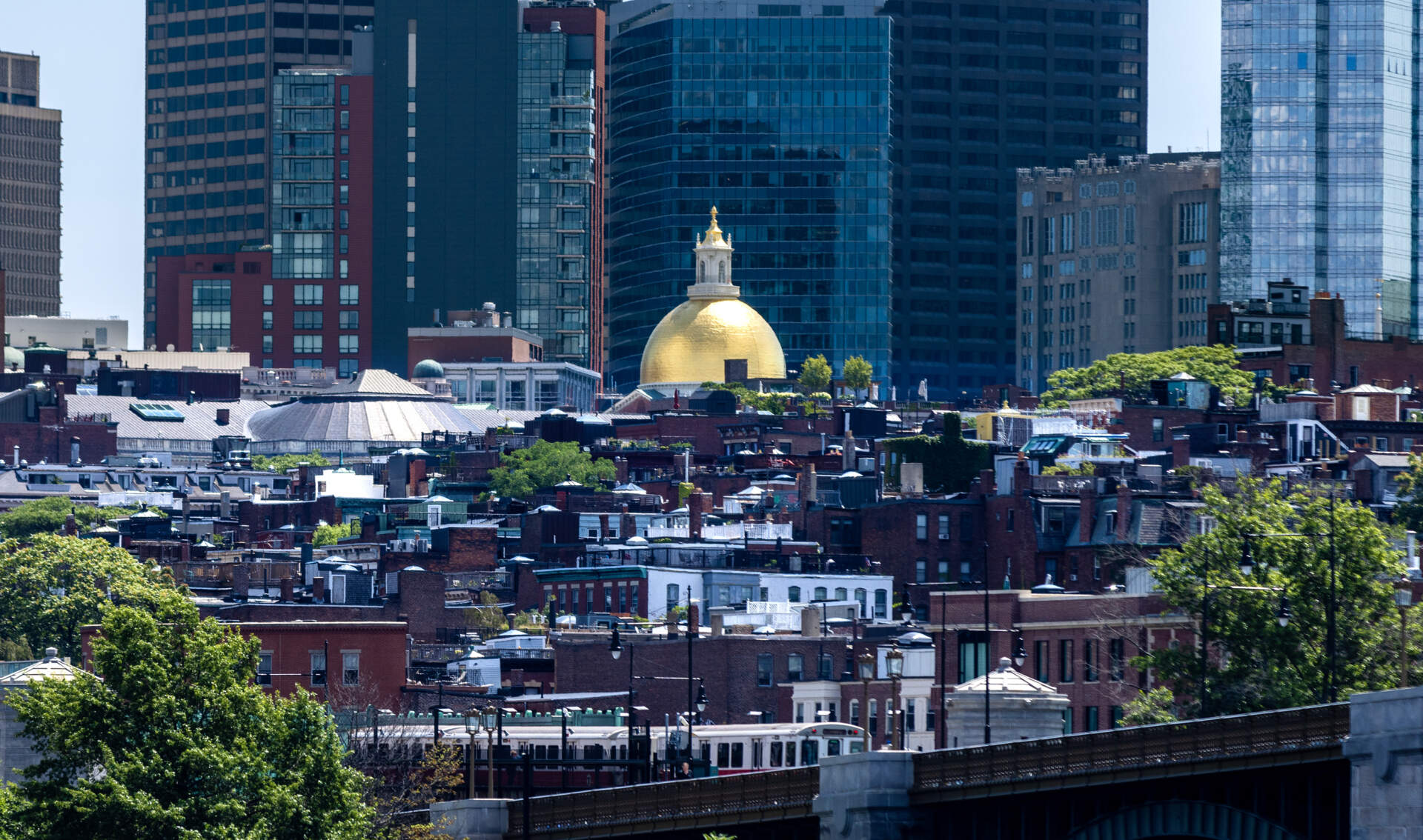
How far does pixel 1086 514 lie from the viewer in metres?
146

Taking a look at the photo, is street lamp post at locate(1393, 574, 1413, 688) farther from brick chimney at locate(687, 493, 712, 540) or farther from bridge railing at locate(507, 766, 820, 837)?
brick chimney at locate(687, 493, 712, 540)

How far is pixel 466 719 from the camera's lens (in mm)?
105625

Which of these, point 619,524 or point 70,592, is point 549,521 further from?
point 70,592

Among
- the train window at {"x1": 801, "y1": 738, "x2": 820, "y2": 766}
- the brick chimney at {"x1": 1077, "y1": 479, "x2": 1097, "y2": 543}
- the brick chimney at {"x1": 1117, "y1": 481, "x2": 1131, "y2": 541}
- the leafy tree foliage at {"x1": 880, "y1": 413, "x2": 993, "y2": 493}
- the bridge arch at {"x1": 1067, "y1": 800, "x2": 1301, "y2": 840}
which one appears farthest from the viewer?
the leafy tree foliage at {"x1": 880, "y1": 413, "x2": 993, "y2": 493}

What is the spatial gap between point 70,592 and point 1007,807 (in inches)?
3319

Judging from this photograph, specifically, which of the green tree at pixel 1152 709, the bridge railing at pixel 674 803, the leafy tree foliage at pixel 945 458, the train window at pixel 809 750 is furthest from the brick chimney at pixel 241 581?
the bridge railing at pixel 674 803

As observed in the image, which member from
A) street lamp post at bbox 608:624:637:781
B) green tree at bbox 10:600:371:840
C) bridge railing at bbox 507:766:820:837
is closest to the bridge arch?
bridge railing at bbox 507:766:820:837

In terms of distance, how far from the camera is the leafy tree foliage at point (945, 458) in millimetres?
178750

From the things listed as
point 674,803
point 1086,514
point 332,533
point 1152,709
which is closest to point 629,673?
point 1152,709

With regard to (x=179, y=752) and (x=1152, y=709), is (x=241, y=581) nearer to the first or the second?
(x=1152, y=709)

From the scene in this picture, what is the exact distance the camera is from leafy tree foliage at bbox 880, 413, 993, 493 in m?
179

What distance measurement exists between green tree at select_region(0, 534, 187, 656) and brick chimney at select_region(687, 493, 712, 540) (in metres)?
24.6

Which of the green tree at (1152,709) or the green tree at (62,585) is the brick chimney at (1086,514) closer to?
the green tree at (62,585)

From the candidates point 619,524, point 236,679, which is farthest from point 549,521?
point 236,679
